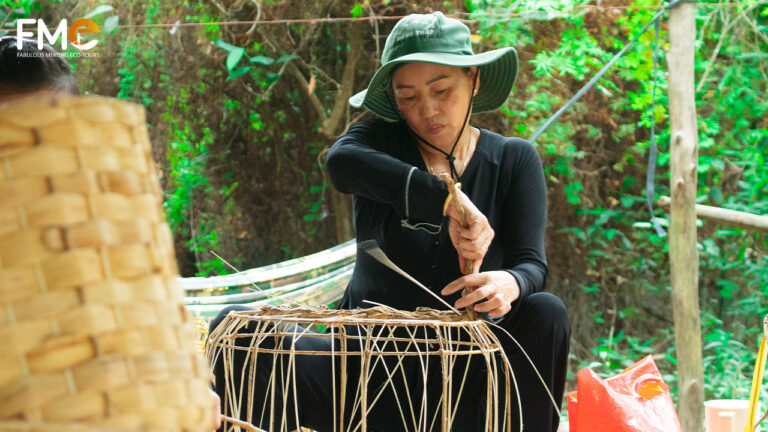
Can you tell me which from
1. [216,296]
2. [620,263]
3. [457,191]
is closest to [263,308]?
[457,191]

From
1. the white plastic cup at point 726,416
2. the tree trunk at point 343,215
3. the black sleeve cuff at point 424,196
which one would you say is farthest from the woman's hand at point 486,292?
the tree trunk at point 343,215

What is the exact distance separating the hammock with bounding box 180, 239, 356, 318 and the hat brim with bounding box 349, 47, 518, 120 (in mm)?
783

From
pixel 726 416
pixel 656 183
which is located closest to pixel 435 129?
pixel 726 416

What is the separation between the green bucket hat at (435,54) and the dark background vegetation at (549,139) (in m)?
1.52

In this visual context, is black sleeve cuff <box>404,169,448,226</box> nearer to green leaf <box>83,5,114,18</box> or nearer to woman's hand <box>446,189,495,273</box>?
woman's hand <box>446,189,495,273</box>

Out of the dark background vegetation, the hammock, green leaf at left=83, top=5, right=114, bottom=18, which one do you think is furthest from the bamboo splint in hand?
green leaf at left=83, top=5, right=114, bottom=18

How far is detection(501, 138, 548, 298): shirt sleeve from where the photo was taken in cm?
138

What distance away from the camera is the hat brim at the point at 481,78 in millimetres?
1338

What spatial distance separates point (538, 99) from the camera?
3.00 metres

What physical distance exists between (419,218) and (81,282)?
923 mm

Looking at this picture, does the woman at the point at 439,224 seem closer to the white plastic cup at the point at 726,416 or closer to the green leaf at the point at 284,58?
the white plastic cup at the point at 726,416

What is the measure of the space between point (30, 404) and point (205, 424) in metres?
0.10

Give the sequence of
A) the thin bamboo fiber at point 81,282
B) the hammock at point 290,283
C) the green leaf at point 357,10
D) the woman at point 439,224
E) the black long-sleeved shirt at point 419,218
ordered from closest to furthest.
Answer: the thin bamboo fiber at point 81,282 < the woman at point 439,224 < the black long-sleeved shirt at point 419,218 < the hammock at point 290,283 < the green leaf at point 357,10

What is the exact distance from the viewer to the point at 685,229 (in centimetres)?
230
